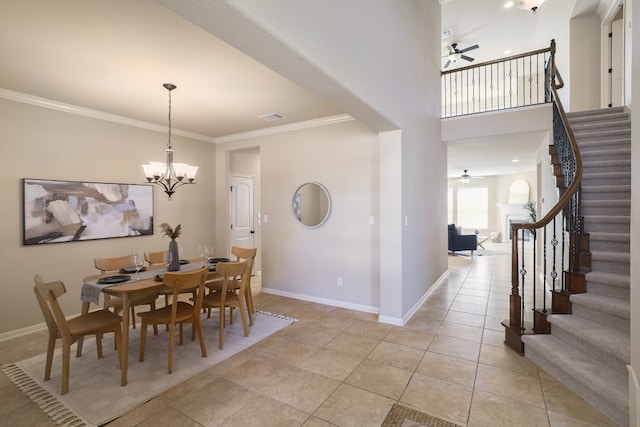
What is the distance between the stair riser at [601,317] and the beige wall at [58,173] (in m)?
5.48

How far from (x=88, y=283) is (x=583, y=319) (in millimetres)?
4629

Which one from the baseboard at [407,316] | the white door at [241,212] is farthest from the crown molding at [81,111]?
the baseboard at [407,316]

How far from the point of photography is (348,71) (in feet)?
7.75

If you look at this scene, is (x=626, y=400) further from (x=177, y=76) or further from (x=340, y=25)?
(x=177, y=76)

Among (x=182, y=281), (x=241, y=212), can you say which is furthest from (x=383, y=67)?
(x=241, y=212)

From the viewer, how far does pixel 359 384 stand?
250 cm

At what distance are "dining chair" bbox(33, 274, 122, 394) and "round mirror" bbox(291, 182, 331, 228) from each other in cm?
278

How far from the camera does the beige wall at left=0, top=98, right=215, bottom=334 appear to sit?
3488 mm

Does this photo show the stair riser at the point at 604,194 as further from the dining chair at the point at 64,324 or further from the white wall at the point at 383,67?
the dining chair at the point at 64,324

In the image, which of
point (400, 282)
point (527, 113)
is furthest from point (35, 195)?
point (527, 113)

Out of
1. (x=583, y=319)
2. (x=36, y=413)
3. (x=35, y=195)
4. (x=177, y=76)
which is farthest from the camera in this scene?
(x=35, y=195)

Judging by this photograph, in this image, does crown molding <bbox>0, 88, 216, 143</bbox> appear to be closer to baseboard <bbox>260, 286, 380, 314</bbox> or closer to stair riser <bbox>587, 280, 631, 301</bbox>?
baseboard <bbox>260, 286, 380, 314</bbox>

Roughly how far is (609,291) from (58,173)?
624 cm

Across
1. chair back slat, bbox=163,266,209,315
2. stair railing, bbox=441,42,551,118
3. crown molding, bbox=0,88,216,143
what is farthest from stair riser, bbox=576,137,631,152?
crown molding, bbox=0,88,216,143
